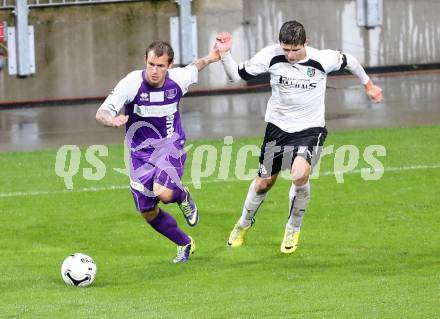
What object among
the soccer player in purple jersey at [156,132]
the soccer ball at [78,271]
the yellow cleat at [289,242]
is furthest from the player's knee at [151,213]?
the yellow cleat at [289,242]

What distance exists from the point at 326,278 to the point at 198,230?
2.98 meters

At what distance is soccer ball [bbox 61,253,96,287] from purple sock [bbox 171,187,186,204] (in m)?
1.25

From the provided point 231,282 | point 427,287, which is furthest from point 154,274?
point 427,287

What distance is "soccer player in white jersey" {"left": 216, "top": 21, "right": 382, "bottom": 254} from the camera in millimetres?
12398

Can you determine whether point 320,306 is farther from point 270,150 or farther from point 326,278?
point 270,150

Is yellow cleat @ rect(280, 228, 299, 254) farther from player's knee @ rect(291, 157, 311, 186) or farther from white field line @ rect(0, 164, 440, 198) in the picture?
white field line @ rect(0, 164, 440, 198)

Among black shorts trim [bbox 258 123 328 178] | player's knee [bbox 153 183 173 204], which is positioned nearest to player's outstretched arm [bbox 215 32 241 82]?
black shorts trim [bbox 258 123 328 178]

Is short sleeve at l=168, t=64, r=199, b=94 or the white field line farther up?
short sleeve at l=168, t=64, r=199, b=94

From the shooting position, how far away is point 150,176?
12148mm

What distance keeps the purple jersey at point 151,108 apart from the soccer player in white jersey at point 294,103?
0.59 m

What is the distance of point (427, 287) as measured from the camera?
35.2 feet

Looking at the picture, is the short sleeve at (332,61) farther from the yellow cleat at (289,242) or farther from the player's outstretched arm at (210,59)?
the yellow cleat at (289,242)

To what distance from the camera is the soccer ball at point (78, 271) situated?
1128 cm

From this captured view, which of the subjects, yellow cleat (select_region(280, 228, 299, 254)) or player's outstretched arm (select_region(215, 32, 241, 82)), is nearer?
player's outstretched arm (select_region(215, 32, 241, 82))
